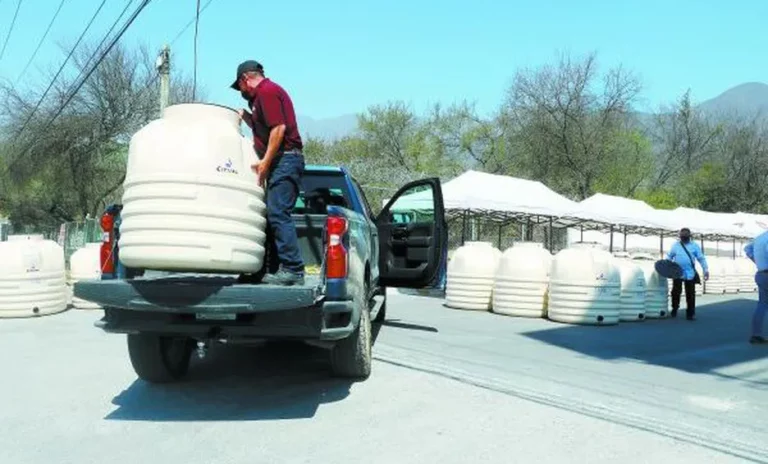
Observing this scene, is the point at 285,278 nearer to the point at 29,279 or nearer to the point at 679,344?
the point at 679,344

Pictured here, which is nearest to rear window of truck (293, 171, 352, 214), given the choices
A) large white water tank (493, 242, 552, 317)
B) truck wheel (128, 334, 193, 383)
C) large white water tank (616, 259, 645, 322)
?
truck wheel (128, 334, 193, 383)

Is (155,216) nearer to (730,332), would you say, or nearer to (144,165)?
(144,165)

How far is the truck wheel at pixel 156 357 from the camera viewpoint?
639 centimetres

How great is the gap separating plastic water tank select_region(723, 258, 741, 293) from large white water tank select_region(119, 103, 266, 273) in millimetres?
21050

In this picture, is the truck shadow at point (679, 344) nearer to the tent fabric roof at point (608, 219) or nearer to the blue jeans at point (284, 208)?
the blue jeans at point (284, 208)

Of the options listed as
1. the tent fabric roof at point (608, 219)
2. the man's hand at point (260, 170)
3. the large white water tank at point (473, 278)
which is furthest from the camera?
the tent fabric roof at point (608, 219)

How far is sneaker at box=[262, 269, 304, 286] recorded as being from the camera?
553 centimetres

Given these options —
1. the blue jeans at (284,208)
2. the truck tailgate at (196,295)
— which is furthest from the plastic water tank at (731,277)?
the truck tailgate at (196,295)

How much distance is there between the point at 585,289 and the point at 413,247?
165 inches

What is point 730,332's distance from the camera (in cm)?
1226

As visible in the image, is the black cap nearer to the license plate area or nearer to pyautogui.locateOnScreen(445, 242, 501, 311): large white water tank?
the license plate area

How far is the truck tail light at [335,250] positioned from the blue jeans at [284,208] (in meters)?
0.27

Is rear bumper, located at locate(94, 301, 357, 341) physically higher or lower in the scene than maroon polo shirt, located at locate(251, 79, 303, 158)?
lower

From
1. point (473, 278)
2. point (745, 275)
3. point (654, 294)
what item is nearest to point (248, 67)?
point (473, 278)
